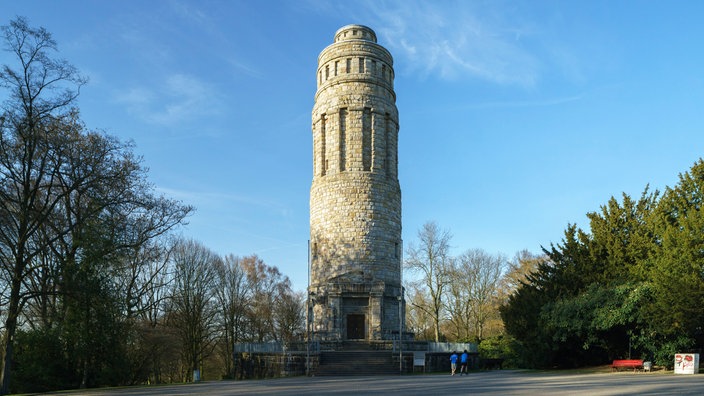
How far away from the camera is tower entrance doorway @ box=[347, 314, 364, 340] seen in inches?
1280

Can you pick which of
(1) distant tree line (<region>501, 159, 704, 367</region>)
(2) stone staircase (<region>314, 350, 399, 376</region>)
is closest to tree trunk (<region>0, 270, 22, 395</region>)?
(2) stone staircase (<region>314, 350, 399, 376</region>)

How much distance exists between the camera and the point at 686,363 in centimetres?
2128

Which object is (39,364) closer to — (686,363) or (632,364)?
(632,364)

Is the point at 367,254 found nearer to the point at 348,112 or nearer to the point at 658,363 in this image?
the point at 348,112

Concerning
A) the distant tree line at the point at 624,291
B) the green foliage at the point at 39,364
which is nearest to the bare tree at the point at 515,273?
the distant tree line at the point at 624,291

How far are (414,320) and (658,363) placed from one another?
32621 millimetres

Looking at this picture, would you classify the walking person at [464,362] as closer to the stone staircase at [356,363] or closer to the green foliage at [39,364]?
the stone staircase at [356,363]

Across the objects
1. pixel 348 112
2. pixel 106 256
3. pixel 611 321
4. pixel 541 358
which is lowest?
pixel 541 358

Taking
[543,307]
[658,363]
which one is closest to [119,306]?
[543,307]

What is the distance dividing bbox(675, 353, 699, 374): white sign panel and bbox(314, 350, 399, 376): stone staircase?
37.1 feet

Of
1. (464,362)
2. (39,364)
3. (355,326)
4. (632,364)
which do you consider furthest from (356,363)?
(39,364)

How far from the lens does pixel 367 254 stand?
3306 centimetres

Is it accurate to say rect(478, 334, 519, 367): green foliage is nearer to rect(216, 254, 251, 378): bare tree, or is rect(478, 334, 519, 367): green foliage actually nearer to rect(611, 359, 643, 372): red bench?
rect(611, 359, 643, 372): red bench

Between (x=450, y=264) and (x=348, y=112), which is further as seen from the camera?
(x=450, y=264)
